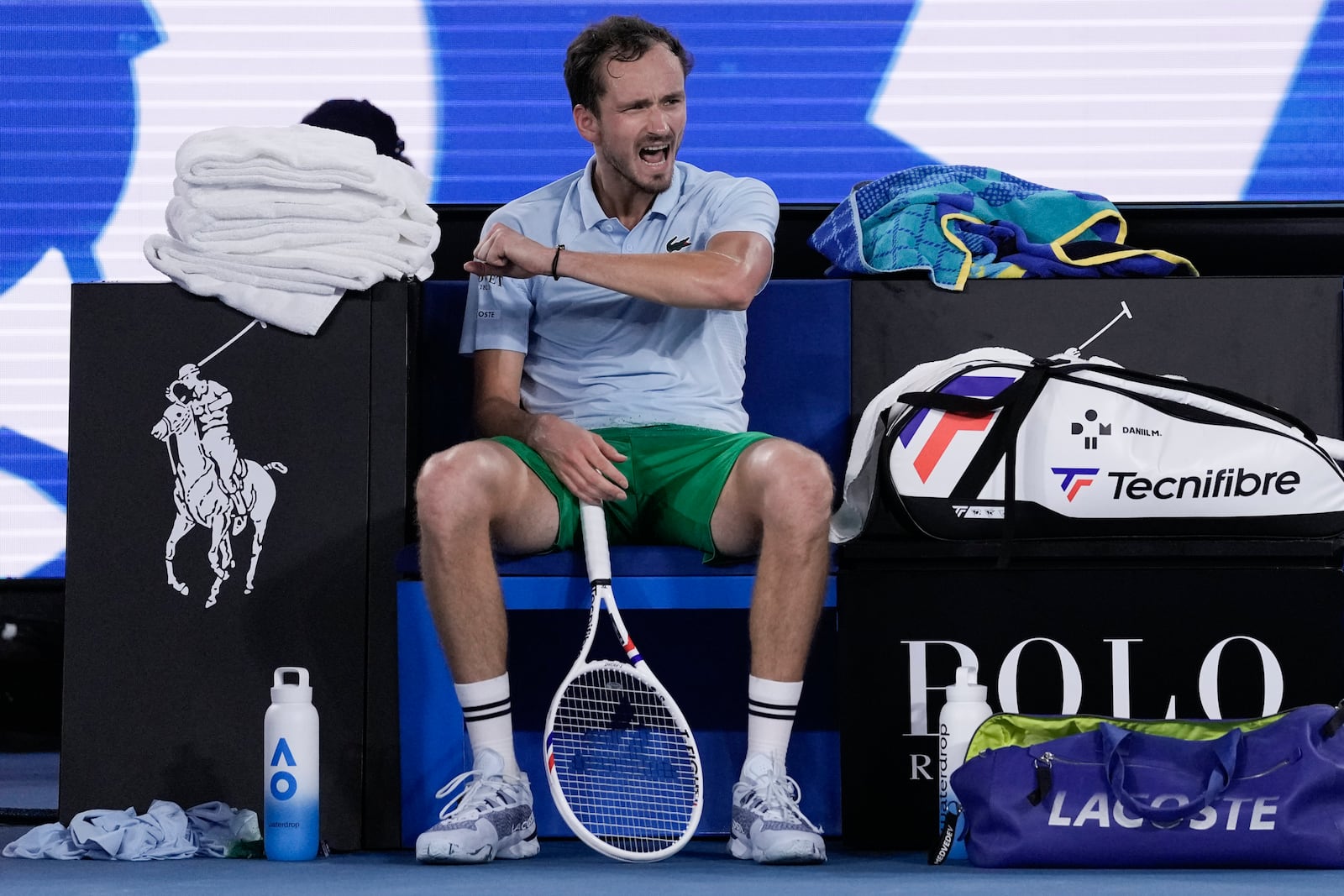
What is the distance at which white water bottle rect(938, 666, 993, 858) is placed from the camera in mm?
2193

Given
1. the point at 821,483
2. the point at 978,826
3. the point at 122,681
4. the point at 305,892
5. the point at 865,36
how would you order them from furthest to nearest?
1. the point at 865,36
2. the point at 122,681
3. the point at 821,483
4. the point at 978,826
5. the point at 305,892

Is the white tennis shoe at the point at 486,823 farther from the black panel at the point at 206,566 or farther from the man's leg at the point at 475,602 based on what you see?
the black panel at the point at 206,566

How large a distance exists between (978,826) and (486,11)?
2.42 m

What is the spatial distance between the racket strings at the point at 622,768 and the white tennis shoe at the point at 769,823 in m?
0.11

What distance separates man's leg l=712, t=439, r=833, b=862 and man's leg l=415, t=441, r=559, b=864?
0.33 metres

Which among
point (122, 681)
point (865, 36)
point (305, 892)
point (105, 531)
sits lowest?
point (305, 892)

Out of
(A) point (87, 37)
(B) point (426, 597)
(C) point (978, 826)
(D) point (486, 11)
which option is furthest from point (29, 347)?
(C) point (978, 826)

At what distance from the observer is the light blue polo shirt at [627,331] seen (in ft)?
8.70

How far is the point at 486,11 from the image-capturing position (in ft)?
12.4

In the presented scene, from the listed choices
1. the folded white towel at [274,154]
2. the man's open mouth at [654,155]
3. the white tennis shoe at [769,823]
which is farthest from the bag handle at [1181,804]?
the folded white towel at [274,154]

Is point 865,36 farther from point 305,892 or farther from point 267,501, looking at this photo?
point 305,892

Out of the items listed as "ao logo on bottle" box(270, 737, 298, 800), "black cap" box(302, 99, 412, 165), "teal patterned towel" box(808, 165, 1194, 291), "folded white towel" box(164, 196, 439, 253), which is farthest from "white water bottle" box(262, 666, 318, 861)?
"black cap" box(302, 99, 412, 165)

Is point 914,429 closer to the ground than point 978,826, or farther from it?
farther from it

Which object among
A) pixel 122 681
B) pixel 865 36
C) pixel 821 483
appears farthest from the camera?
pixel 865 36
